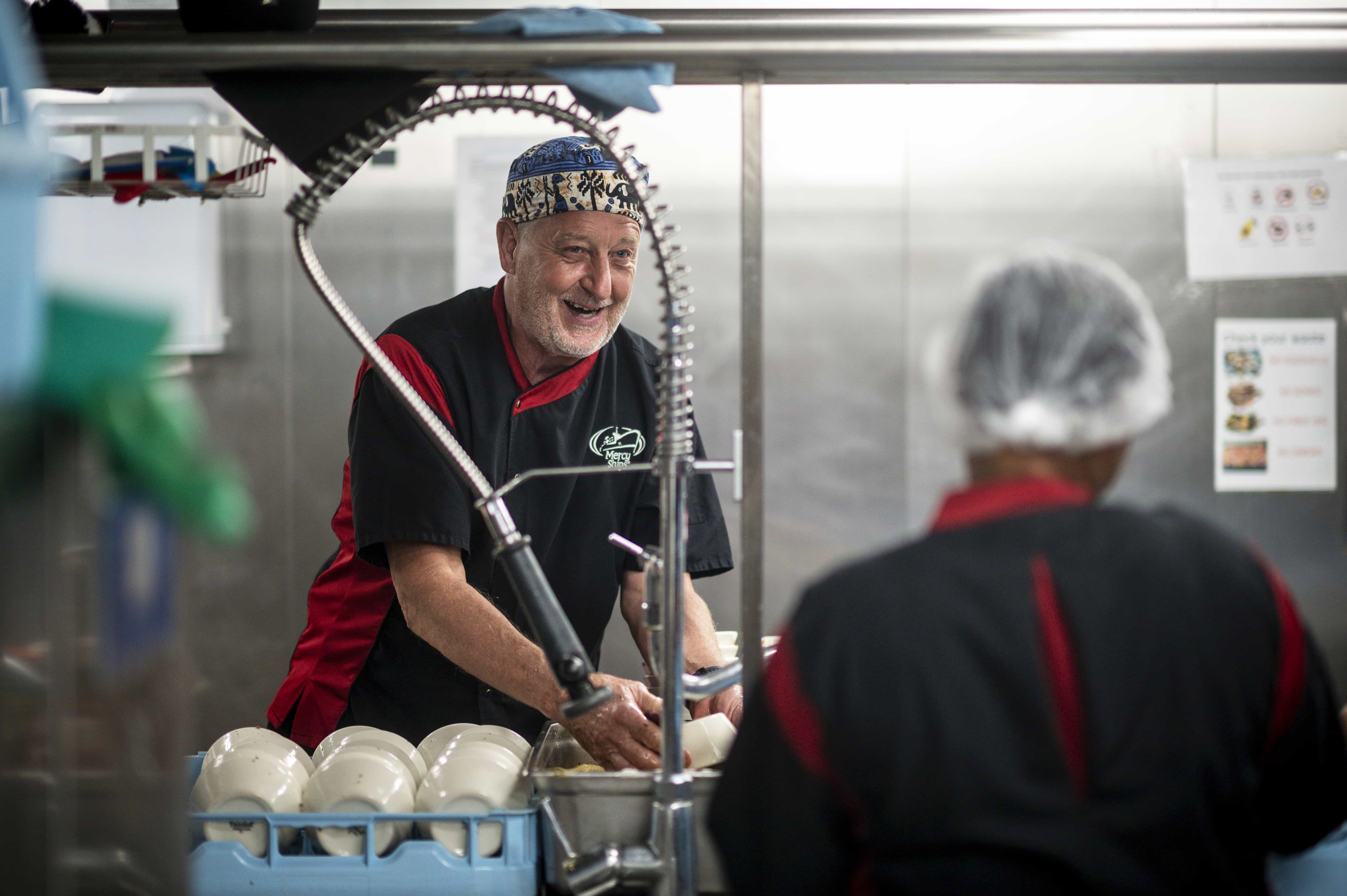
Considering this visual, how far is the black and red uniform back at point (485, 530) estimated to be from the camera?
1.64 meters

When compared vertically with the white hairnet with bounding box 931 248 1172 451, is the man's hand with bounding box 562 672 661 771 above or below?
below

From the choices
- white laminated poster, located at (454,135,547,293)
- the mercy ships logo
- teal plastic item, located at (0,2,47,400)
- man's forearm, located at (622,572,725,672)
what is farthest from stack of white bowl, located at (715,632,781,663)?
white laminated poster, located at (454,135,547,293)

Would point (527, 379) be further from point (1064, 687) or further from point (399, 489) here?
point (1064, 687)

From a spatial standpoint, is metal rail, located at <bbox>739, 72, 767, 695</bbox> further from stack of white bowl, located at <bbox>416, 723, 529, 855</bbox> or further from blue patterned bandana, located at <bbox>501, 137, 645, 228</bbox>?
blue patterned bandana, located at <bbox>501, 137, 645, 228</bbox>

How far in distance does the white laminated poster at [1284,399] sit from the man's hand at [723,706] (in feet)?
5.75

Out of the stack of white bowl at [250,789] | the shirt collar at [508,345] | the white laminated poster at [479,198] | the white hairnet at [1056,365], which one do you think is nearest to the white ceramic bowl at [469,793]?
the stack of white bowl at [250,789]

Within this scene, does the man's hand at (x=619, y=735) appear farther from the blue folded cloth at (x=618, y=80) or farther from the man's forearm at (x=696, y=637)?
the blue folded cloth at (x=618, y=80)

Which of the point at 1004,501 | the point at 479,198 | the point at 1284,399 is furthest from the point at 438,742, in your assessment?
the point at 1284,399

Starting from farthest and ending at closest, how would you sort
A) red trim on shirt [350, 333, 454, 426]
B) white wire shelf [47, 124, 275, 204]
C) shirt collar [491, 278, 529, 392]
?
shirt collar [491, 278, 529, 392]
red trim on shirt [350, 333, 454, 426]
white wire shelf [47, 124, 275, 204]

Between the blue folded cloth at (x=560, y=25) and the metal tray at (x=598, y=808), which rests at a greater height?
the blue folded cloth at (x=560, y=25)

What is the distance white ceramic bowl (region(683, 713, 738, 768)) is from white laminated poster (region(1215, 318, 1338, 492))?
194 centimetres

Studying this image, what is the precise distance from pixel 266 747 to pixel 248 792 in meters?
0.07

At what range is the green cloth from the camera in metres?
0.66

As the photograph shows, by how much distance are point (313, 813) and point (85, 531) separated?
43 centimetres
